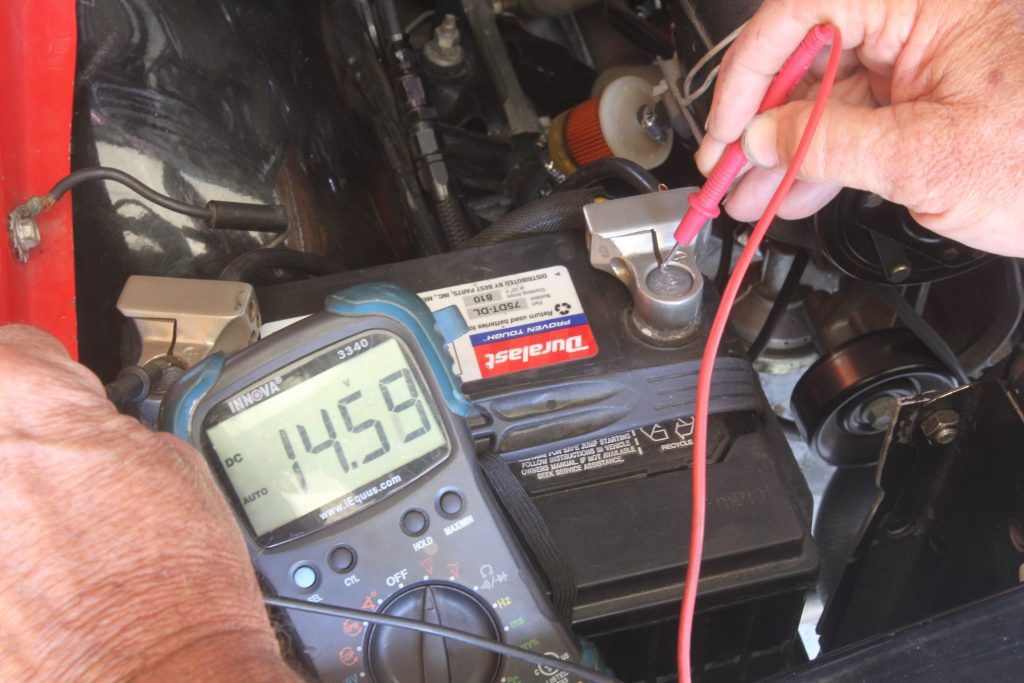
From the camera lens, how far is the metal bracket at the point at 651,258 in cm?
72

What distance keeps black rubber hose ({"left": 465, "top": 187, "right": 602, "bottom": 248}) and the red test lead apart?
13 centimetres

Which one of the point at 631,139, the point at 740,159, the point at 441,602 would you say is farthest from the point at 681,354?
the point at 631,139

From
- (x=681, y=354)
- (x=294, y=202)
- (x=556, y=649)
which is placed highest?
(x=294, y=202)

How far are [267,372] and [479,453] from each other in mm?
192

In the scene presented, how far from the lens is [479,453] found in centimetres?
70

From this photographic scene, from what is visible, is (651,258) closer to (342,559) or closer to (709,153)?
(709,153)

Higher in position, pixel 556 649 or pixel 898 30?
pixel 898 30

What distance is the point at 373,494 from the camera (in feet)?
2.05

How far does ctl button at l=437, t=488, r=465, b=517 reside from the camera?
2.06 ft

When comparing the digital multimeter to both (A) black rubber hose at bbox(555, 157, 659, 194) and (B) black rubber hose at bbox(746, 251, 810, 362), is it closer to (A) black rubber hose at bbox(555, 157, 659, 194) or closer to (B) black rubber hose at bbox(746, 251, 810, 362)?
(A) black rubber hose at bbox(555, 157, 659, 194)

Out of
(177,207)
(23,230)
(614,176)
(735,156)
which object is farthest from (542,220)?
(23,230)

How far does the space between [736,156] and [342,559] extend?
40cm

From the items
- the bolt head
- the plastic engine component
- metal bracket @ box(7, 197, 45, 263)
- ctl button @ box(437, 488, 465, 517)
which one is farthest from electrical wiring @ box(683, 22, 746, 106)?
metal bracket @ box(7, 197, 45, 263)

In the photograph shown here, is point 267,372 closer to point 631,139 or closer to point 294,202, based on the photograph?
point 294,202
